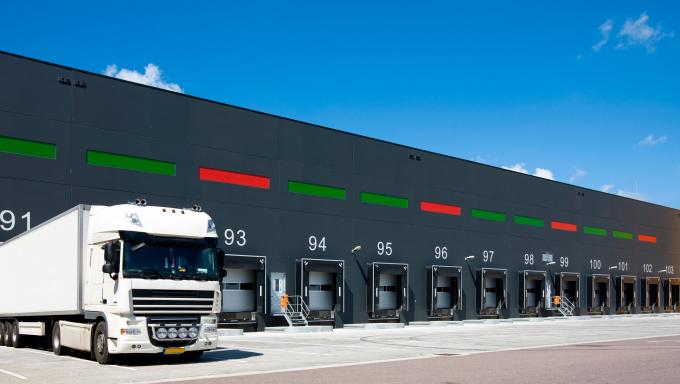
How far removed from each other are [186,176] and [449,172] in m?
19.3

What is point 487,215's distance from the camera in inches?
1930

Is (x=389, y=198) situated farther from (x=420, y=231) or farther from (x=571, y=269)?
(x=571, y=269)

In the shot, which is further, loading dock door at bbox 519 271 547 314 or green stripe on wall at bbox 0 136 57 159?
loading dock door at bbox 519 271 547 314

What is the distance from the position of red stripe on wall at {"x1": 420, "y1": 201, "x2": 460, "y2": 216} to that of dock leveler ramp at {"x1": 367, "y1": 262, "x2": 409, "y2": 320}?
4076 mm

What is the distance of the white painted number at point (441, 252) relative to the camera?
147ft

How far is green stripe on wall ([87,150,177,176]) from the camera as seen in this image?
1173 inches

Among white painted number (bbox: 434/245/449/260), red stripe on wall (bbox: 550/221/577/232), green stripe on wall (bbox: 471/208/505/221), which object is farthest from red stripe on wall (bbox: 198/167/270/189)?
red stripe on wall (bbox: 550/221/577/232)

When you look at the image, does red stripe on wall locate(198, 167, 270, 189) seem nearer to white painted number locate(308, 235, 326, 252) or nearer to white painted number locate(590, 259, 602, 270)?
white painted number locate(308, 235, 326, 252)

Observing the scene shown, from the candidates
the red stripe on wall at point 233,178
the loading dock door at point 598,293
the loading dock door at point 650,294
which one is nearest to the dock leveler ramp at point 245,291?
the red stripe on wall at point 233,178

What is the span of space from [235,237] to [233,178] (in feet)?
8.92

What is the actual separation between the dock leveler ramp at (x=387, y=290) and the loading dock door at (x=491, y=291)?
7590mm

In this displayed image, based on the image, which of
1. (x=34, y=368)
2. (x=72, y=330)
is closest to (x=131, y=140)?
(x=72, y=330)

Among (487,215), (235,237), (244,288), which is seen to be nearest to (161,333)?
(235,237)

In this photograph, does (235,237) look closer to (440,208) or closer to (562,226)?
(440,208)
